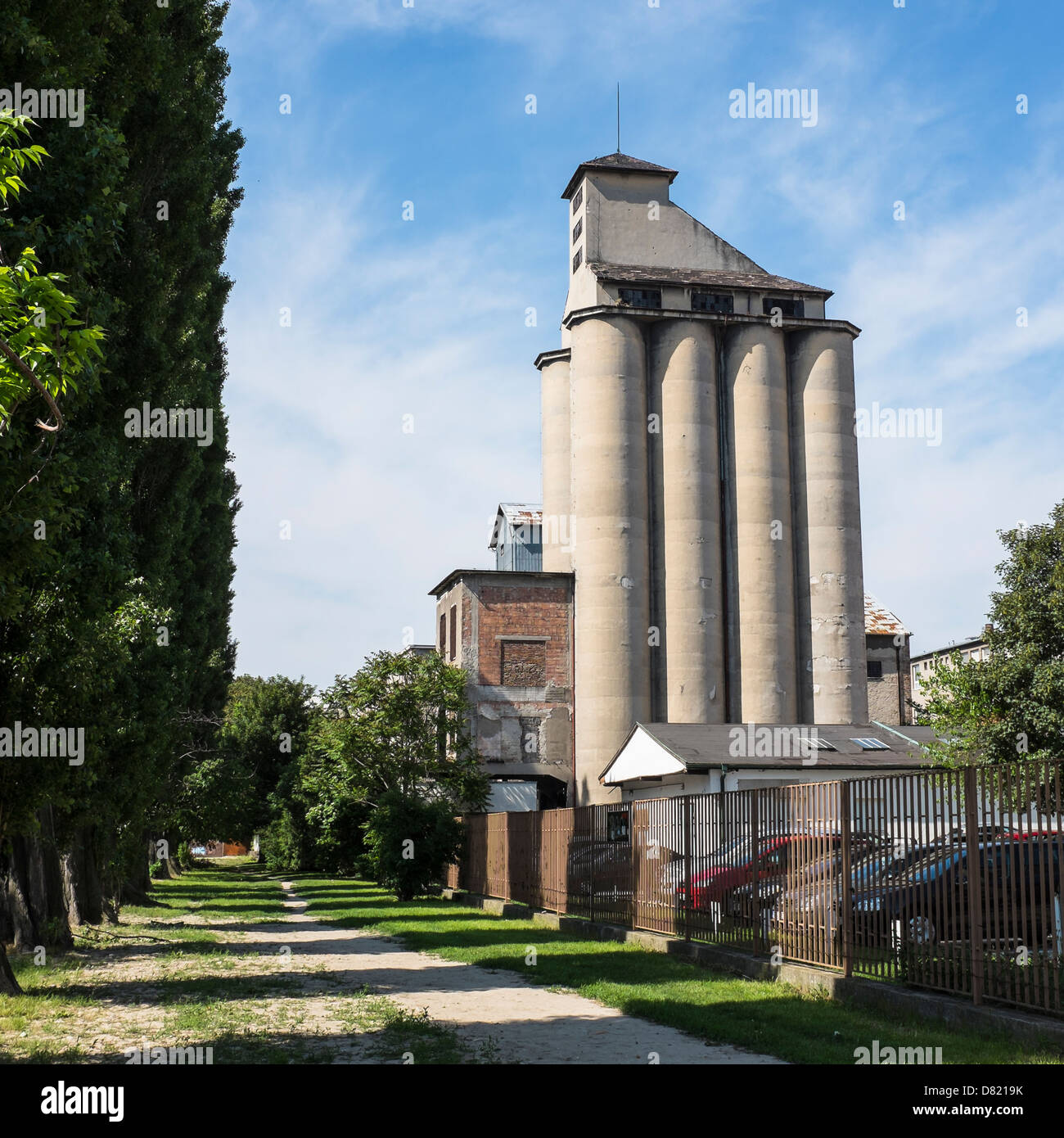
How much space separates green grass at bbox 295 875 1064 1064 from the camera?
9398 mm

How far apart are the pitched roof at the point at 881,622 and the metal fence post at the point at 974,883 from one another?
161 ft

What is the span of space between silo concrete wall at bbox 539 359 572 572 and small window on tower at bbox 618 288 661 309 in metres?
7.24

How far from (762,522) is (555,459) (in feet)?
38.6

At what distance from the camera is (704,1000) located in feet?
40.3

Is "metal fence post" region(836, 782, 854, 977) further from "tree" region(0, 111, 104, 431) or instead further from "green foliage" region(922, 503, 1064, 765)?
"green foliage" region(922, 503, 1064, 765)

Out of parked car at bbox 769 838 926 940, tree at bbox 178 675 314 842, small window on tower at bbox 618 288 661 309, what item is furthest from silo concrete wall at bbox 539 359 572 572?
parked car at bbox 769 838 926 940

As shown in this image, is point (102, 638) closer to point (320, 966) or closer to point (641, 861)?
point (320, 966)

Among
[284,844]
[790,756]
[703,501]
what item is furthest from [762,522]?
[284,844]

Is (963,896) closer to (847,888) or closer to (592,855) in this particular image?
(847,888)

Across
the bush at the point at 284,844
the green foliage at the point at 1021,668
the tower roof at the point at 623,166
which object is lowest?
the bush at the point at 284,844

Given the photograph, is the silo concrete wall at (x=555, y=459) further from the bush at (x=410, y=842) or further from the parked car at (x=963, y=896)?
the parked car at (x=963, y=896)

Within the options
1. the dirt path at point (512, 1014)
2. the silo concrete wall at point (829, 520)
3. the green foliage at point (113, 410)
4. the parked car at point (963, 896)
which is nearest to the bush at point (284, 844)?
the silo concrete wall at point (829, 520)

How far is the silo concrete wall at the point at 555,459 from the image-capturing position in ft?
187
